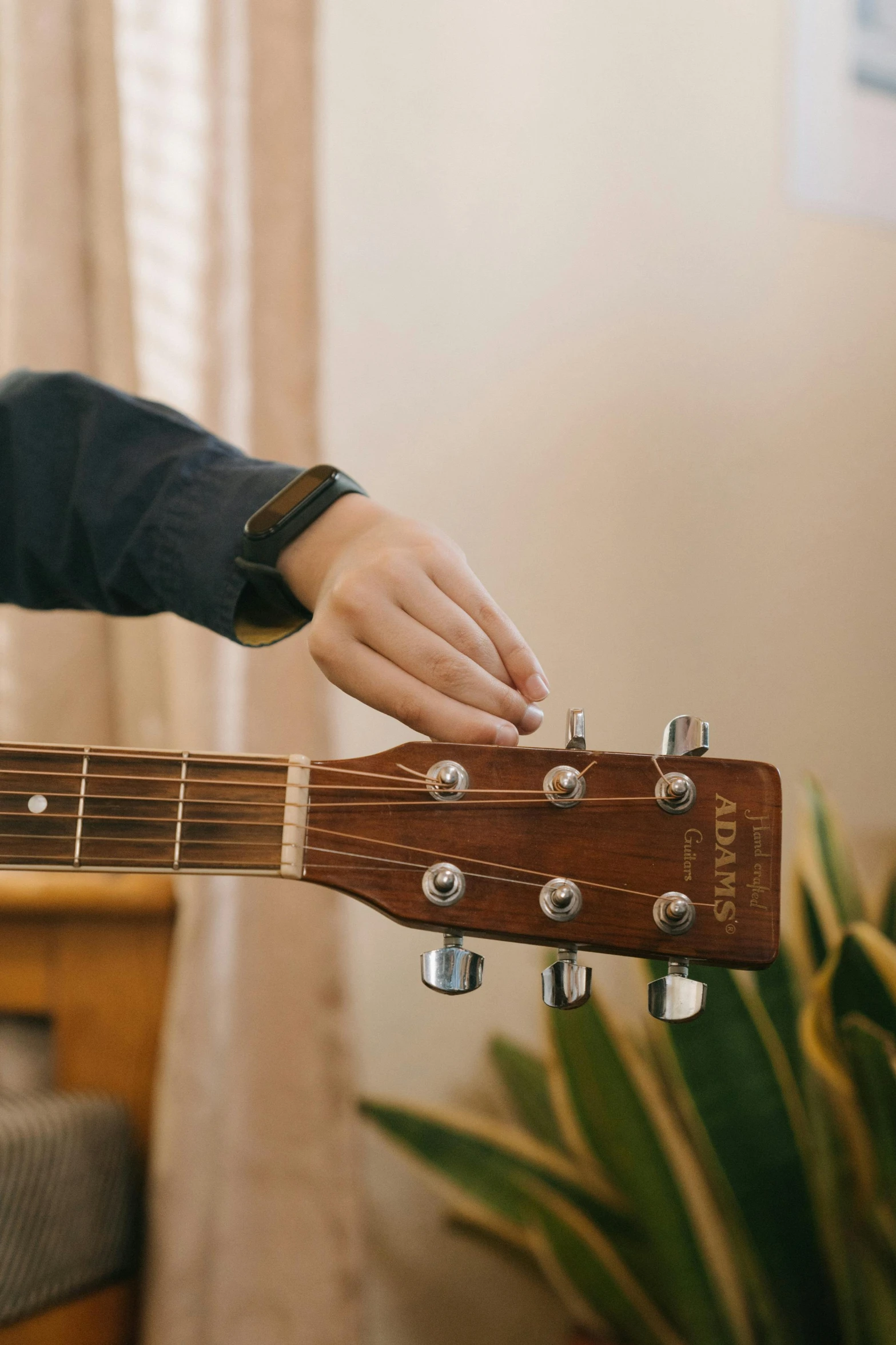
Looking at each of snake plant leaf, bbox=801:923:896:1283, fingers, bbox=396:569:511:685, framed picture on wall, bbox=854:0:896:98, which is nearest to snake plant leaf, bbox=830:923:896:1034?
snake plant leaf, bbox=801:923:896:1283

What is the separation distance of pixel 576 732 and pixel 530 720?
33 millimetres

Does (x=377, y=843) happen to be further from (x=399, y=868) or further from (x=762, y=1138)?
(x=762, y=1138)

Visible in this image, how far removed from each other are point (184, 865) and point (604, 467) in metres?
0.95

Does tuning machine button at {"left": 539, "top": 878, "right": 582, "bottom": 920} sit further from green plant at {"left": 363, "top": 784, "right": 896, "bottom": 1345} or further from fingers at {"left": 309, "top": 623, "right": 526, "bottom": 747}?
green plant at {"left": 363, "top": 784, "right": 896, "bottom": 1345}

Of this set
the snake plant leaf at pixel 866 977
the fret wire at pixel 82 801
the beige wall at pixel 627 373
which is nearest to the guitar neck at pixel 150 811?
the fret wire at pixel 82 801

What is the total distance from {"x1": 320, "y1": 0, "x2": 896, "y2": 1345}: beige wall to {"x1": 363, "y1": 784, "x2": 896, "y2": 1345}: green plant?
0.24 m

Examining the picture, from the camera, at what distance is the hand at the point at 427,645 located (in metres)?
0.48

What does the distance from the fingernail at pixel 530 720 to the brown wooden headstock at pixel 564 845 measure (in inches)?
1.0

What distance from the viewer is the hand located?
19.0 inches

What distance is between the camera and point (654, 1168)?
948 millimetres

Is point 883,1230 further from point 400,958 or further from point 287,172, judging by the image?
point 287,172

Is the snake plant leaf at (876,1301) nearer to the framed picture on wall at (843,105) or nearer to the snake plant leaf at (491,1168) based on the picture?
the snake plant leaf at (491,1168)

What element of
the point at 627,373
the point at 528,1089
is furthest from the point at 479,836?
the point at 627,373

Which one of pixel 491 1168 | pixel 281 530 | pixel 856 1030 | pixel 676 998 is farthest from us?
pixel 491 1168
